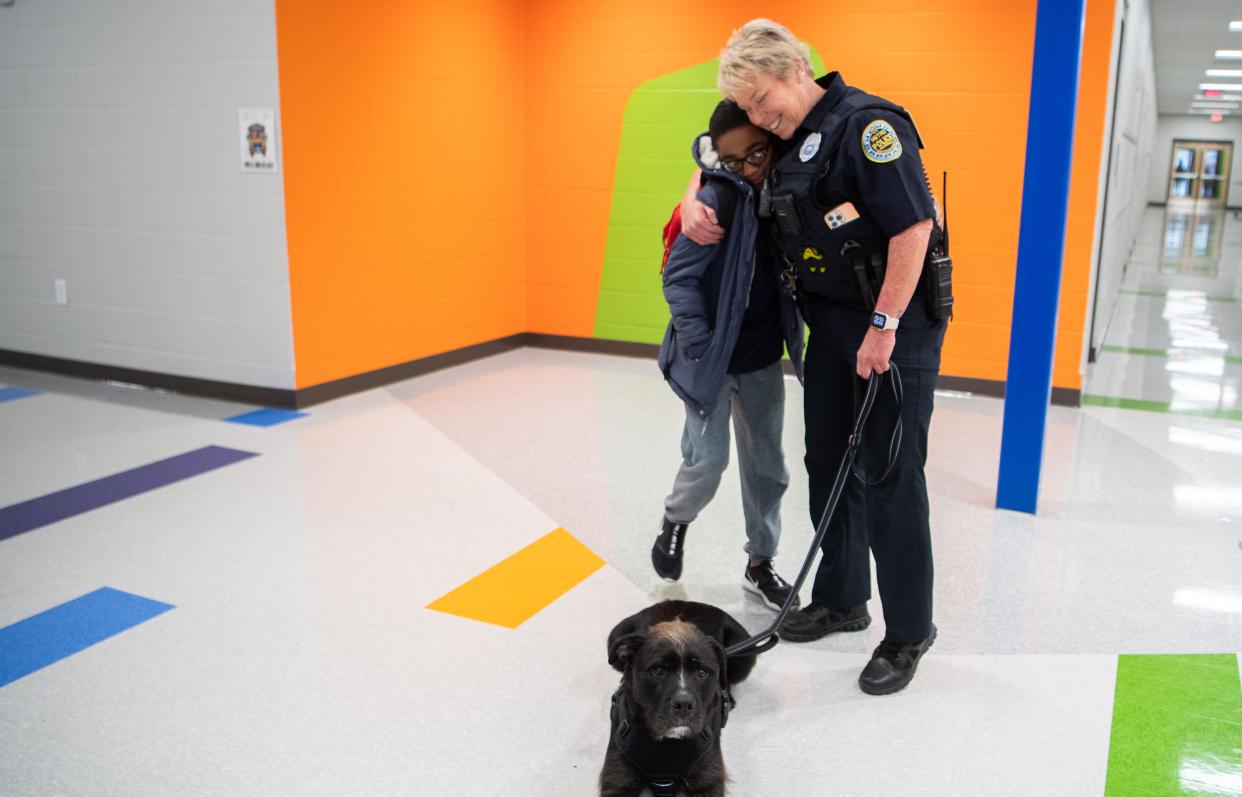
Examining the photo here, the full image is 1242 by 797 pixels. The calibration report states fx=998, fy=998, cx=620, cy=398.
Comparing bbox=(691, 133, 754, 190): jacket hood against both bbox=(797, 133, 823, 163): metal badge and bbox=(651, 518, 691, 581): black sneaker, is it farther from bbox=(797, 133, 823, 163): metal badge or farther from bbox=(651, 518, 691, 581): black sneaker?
bbox=(651, 518, 691, 581): black sneaker

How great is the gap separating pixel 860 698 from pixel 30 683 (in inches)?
78.9

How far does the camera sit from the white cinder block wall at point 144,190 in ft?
15.9

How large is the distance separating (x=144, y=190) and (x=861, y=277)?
4.30 m

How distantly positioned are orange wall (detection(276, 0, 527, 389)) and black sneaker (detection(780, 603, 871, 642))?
3.20m

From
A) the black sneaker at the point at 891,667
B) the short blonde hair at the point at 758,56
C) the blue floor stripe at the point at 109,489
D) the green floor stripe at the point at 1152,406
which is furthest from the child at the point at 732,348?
the green floor stripe at the point at 1152,406

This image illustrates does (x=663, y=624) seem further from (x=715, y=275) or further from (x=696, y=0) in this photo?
(x=696, y=0)

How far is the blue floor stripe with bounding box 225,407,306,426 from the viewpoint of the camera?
15.7ft

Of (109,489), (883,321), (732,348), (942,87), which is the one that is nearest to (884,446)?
(883,321)

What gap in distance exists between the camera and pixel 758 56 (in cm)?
216

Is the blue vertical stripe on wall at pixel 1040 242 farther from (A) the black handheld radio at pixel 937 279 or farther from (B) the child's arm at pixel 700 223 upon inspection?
(B) the child's arm at pixel 700 223

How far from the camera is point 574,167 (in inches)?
255

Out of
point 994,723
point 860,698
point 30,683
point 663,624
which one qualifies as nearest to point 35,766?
point 30,683

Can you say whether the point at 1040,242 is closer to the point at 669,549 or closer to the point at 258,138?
the point at 669,549

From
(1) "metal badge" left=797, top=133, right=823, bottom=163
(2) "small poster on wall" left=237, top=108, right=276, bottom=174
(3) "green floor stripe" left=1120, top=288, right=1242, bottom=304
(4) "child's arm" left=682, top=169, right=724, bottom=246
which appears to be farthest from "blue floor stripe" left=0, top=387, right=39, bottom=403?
(3) "green floor stripe" left=1120, top=288, right=1242, bottom=304
